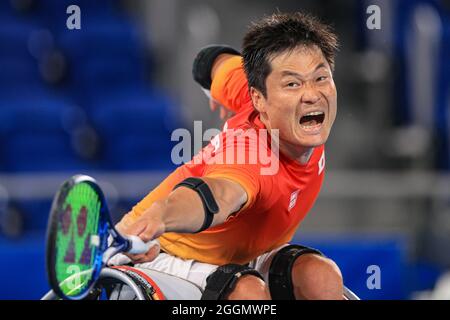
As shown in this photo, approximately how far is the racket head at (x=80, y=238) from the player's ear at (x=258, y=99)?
67 cm

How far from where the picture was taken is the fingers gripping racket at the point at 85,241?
2547 mm

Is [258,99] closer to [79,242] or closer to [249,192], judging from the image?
[249,192]

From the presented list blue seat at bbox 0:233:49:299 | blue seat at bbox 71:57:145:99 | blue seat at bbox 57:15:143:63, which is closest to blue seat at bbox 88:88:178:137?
blue seat at bbox 71:57:145:99

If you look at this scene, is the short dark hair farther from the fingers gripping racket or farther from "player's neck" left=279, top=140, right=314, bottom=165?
the fingers gripping racket

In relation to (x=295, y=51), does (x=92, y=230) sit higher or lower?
lower

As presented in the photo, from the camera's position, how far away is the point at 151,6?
7.01m

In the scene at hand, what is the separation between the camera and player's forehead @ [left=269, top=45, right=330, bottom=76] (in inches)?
117

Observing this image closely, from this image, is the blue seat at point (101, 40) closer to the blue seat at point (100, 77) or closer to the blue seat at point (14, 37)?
the blue seat at point (100, 77)

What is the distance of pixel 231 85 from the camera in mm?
3646

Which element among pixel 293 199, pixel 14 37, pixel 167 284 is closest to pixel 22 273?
pixel 167 284

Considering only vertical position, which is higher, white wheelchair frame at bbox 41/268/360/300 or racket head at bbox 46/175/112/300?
racket head at bbox 46/175/112/300

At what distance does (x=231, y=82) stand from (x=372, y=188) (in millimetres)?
2419
